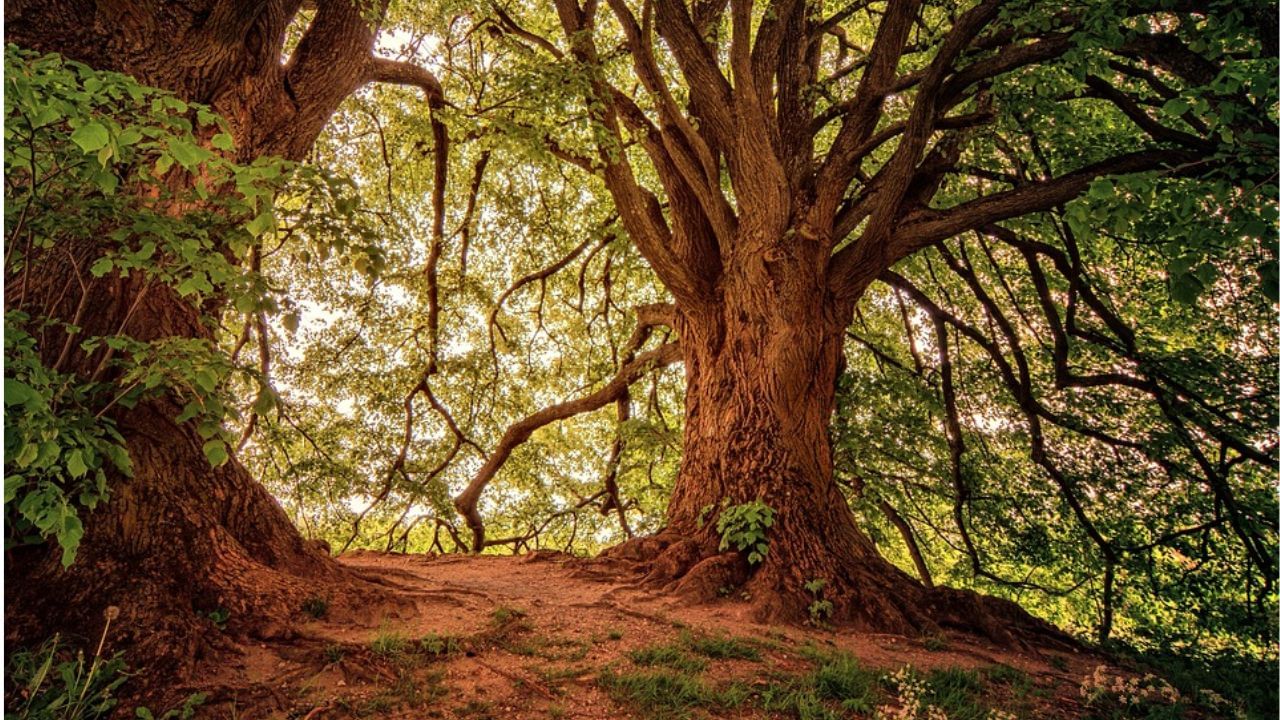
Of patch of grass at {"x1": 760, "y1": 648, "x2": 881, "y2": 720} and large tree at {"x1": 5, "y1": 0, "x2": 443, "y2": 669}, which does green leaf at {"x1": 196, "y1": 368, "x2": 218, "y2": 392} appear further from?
patch of grass at {"x1": 760, "y1": 648, "x2": 881, "y2": 720}

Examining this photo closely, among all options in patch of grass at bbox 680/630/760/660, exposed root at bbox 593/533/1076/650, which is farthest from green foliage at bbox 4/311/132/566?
exposed root at bbox 593/533/1076/650

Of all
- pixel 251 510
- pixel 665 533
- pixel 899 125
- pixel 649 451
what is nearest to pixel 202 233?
pixel 251 510

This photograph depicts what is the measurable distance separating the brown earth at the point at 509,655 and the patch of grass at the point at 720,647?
0.22 feet

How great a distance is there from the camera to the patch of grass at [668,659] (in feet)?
13.5

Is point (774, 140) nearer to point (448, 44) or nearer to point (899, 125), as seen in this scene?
point (899, 125)

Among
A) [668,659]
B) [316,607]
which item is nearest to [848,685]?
[668,659]

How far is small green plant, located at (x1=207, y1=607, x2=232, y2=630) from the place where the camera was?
3752 millimetres

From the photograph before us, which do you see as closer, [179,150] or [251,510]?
[179,150]

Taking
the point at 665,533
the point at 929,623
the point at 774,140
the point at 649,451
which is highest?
the point at 774,140

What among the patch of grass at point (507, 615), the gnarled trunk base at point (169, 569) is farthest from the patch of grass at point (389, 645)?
the patch of grass at point (507, 615)

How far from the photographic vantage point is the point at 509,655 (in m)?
4.20

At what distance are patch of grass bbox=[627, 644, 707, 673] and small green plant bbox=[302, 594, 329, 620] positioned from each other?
1903 millimetres

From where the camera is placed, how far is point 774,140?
7.03 meters

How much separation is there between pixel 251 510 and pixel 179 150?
9.87 feet
